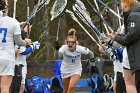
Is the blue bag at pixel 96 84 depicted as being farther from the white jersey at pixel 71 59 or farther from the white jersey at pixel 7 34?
the white jersey at pixel 7 34

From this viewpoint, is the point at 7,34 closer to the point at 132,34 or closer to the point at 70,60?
the point at 132,34

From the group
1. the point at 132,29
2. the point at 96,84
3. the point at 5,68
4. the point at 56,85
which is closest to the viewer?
the point at 132,29

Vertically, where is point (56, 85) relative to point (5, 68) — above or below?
below

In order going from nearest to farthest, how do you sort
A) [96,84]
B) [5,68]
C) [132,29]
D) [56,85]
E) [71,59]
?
[132,29], [5,68], [71,59], [56,85], [96,84]

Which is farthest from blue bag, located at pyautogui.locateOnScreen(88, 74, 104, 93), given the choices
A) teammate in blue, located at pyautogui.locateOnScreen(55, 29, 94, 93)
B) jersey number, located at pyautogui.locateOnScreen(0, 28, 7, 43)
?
jersey number, located at pyautogui.locateOnScreen(0, 28, 7, 43)

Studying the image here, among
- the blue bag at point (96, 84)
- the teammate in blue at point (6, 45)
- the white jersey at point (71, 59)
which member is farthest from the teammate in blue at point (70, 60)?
the teammate in blue at point (6, 45)

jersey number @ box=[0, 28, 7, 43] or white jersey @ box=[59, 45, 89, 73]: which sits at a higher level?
jersey number @ box=[0, 28, 7, 43]

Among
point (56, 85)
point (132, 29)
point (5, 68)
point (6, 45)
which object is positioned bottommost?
point (56, 85)

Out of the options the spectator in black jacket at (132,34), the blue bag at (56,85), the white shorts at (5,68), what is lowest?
the blue bag at (56,85)

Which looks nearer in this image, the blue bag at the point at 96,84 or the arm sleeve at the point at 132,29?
the arm sleeve at the point at 132,29

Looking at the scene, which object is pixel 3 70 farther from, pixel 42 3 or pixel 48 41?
pixel 48 41

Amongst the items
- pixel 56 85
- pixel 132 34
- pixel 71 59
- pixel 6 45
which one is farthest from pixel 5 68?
pixel 56 85

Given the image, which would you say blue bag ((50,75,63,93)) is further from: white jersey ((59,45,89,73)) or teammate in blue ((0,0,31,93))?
teammate in blue ((0,0,31,93))

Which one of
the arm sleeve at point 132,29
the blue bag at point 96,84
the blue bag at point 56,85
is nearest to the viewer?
the arm sleeve at point 132,29
